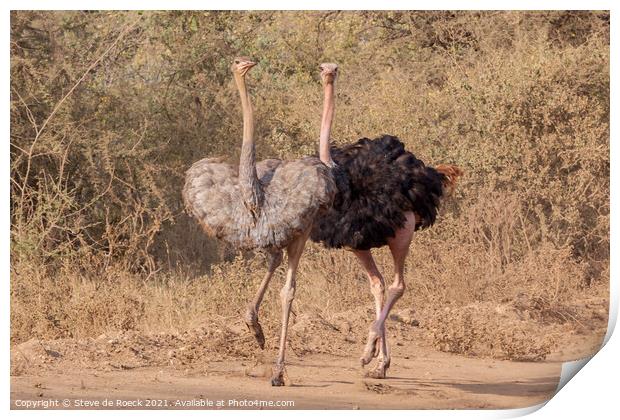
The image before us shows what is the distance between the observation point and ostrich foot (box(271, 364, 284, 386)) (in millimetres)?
7734

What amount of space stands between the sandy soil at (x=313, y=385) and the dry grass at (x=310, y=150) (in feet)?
2.84

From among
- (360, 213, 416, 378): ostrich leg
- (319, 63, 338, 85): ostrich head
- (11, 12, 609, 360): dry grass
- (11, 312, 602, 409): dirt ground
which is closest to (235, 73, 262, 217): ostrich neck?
(319, 63, 338, 85): ostrich head

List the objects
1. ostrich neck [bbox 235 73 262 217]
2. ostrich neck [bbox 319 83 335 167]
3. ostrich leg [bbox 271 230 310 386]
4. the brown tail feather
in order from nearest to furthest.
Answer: ostrich neck [bbox 235 73 262 217]
ostrich leg [bbox 271 230 310 386]
ostrich neck [bbox 319 83 335 167]
the brown tail feather

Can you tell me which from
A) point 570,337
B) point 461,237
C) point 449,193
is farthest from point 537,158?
point 449,193

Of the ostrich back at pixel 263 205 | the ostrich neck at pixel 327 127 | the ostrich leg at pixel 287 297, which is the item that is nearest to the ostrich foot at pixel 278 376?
the ostrich leg at pixel 287 297

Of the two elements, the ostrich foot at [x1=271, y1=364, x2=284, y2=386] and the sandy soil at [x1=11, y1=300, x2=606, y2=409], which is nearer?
the sandy soil at [x1=11, y1=300, x2=606, y2=409]

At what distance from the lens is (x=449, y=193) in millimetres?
9055

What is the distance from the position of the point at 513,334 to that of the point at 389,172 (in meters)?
1.92

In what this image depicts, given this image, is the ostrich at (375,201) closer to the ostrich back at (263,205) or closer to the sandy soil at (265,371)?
the sandy soil at (265,371)

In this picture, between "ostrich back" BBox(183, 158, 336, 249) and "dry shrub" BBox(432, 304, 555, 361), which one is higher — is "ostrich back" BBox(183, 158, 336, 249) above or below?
above

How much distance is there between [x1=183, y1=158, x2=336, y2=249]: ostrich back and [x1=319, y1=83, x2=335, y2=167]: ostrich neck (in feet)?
1.64

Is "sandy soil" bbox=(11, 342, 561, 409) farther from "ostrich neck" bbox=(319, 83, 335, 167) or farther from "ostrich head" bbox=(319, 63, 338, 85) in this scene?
"ostrich head" bbox=(319, 63, 338, 85)

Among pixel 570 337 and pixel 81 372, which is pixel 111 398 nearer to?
pixel 81 372

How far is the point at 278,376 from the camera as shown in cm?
774
